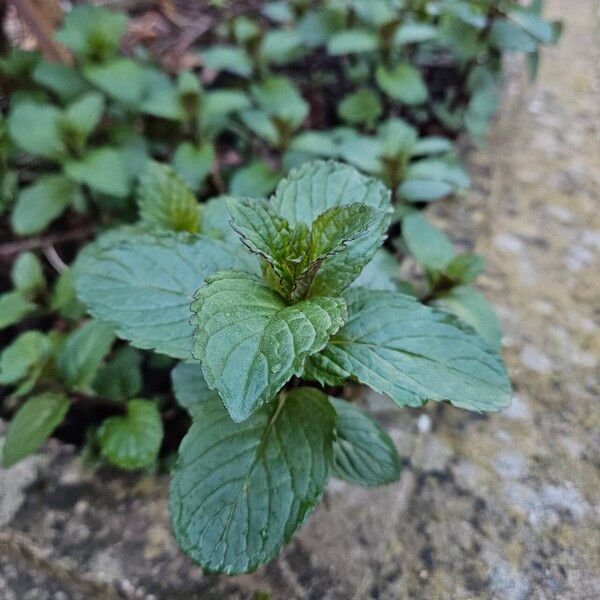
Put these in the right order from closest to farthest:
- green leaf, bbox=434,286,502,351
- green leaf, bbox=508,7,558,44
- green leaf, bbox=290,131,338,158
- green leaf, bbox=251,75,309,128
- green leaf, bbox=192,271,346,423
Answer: green leaf, bbox=192,271,346,423 → green leaf, bbox=434,286,502,351 → green leaf, bbox=290,131,338,158 → green leaf, bbox=508,7,558,44 → green leaf, bbox=251,75,309,128

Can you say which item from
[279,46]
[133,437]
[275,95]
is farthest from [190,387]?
[279,46]

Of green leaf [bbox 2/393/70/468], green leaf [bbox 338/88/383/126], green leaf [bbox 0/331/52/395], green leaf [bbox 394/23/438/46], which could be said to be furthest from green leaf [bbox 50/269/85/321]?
green leaf [bbox 394/23/438/46]

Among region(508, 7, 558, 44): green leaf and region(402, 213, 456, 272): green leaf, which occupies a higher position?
region(508, 7, 558, 44): green leaf

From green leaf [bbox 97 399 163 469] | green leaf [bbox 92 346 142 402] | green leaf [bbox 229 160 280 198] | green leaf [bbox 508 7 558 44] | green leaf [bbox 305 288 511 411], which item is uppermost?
green leaf [bbox 508 7 558 44]

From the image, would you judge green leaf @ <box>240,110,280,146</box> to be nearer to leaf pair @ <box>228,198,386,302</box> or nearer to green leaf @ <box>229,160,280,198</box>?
green leaf @ <box>229,160,280,198</box>

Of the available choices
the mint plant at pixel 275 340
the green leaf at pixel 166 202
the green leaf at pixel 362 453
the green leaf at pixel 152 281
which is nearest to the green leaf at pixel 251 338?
the mint plant at pixel 275 340

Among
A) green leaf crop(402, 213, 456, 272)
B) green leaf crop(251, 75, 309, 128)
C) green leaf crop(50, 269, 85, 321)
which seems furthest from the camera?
green leaf crop(251, 75, 309, 128)
